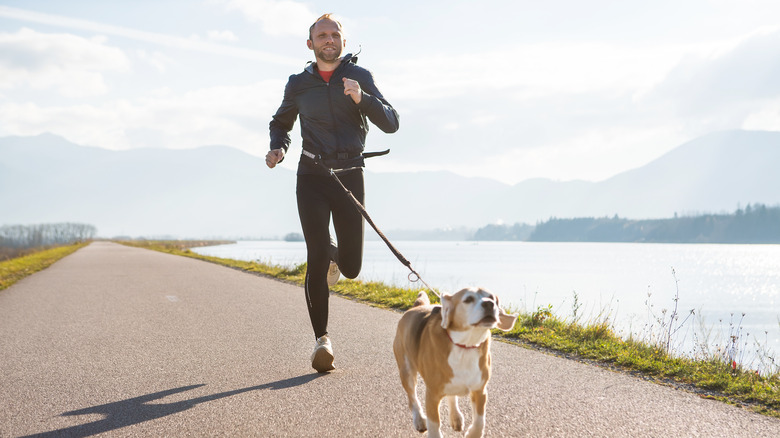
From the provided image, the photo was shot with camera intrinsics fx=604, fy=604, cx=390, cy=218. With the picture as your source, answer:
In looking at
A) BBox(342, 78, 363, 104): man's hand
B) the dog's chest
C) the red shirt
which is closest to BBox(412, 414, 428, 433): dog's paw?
the dog's chest

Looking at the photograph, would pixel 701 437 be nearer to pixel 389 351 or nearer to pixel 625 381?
pixel 625 381

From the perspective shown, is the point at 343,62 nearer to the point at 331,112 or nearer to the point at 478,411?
the point at 331,112

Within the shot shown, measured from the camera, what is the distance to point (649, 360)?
220 inches

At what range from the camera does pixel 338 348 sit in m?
6.12

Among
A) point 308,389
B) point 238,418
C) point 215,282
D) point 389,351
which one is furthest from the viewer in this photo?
point 215,282

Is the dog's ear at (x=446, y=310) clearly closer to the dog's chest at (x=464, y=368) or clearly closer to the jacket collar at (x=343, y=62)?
the dog's chest at (x=464, y=368)

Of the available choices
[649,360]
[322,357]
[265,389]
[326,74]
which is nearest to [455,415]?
[265,389]

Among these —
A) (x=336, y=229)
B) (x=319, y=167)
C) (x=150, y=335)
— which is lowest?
(x=150, y=335)

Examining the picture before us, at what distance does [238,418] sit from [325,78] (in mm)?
2642

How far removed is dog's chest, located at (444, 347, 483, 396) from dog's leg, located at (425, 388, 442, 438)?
0.14m

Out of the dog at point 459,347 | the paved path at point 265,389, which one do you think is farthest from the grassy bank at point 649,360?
the dog at point 459,347

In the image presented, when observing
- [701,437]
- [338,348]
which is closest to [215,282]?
[338,348]

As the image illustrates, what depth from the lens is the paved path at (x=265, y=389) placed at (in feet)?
11.7

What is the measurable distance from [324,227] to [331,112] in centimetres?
92
